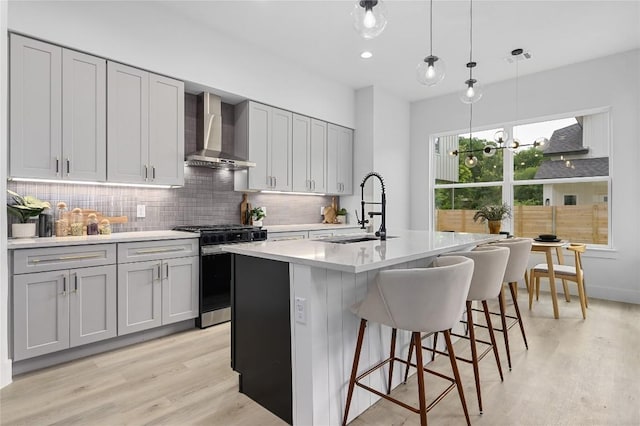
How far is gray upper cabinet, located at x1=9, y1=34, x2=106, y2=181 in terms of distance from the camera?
2.64 metres

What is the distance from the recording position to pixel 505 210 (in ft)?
16.0

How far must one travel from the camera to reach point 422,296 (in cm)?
160

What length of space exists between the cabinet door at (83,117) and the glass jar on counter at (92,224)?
38cm

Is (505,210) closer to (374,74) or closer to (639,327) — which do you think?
(639,327)

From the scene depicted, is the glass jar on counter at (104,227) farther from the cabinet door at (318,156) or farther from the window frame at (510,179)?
the window frame at (510,179)

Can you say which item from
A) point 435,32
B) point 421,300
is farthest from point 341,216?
point 421,300

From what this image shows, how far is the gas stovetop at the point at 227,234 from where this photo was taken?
3.44 metres

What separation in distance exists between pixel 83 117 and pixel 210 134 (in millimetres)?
1270

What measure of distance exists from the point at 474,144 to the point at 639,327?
3.32 meters

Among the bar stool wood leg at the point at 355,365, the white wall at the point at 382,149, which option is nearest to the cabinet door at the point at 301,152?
the white wall at the point at 382,149

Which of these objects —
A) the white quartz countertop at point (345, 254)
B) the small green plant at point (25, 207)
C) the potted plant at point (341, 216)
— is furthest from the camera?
the potted plant at point (341, 216)

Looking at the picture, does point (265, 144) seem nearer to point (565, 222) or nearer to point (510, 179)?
point (510, 179)

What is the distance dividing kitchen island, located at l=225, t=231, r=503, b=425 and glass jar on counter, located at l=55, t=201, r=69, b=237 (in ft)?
6.03

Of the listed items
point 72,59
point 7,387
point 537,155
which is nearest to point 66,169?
point 72,59
